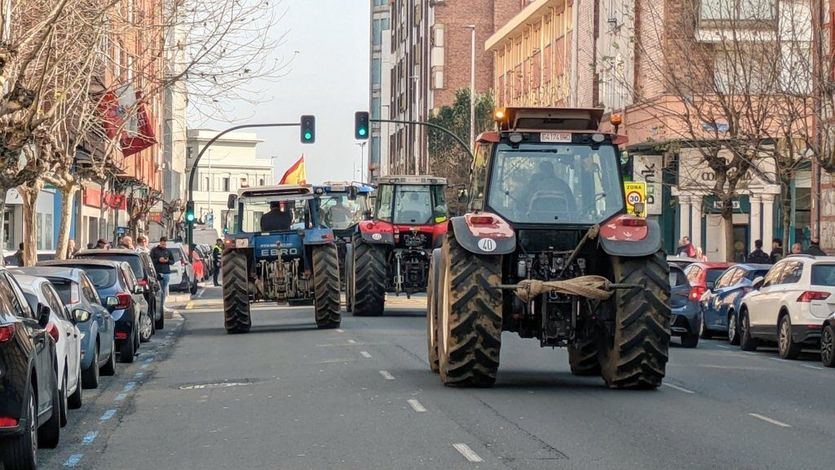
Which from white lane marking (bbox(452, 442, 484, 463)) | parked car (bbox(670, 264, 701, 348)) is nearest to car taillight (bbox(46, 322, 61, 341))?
white lane marking (bbox(452, 442, 484, 463))

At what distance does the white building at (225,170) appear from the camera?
150250 mm

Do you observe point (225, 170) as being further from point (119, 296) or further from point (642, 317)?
point (642, 317)

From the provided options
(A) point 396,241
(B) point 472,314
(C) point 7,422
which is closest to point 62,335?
(C) point 7,422

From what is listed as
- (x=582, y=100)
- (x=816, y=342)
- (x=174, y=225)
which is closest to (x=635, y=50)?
(x=582, y=100)

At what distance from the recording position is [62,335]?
1449cm

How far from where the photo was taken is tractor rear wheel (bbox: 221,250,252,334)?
2908 centimetres

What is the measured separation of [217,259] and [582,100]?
1666 cm

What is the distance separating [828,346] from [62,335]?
43.1 feet

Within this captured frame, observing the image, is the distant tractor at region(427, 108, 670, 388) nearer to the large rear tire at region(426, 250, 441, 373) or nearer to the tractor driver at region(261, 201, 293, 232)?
the large rear tire at region(426, 250, 441, 373)

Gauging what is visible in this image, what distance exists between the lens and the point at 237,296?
95.6ft

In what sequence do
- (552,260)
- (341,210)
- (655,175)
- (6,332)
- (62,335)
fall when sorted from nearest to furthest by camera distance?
1. (6,332)
2. (62,335)
3. (552,260)
4. (341,210)
5. (655,175)

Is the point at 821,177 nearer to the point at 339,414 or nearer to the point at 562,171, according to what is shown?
the point at 562,171

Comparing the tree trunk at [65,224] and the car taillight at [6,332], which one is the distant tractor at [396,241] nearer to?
the tree trunk at [65,224]

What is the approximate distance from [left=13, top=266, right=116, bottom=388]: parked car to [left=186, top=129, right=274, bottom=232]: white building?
421 feet
